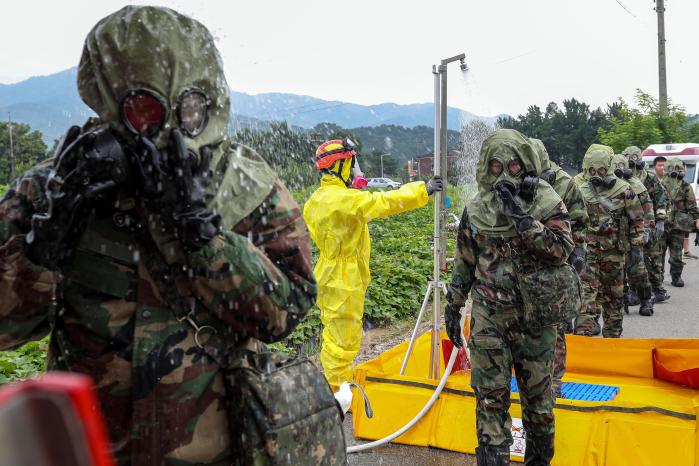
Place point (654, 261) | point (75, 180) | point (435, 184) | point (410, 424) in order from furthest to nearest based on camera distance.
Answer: point (654, 261)
point (435, 184)
point (410, 424)
point (75, 180)

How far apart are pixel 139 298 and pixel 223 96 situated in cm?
58

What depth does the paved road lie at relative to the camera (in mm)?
4961

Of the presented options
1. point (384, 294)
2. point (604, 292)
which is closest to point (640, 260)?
point (604, 292)

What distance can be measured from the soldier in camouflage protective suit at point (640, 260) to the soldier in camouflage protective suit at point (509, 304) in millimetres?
5384

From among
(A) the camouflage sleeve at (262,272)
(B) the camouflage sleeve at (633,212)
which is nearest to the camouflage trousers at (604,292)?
(B) the camouflage sleeve at (633,212)

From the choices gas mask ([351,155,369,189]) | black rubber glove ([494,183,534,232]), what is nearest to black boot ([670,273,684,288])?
gas mask ([351,155,369,189])

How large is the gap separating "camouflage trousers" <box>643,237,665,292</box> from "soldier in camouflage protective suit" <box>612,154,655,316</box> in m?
0.44

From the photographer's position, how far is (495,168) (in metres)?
4.23

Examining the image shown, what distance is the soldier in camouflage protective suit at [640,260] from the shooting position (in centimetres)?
916

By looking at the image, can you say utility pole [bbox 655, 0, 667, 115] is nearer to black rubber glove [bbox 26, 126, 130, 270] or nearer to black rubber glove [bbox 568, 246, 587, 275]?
black rubber glove [bbox 568, 246, 587, 275]

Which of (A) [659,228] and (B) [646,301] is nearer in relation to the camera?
(B) [646,301]

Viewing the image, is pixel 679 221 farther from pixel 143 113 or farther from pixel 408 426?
pixel 143 113

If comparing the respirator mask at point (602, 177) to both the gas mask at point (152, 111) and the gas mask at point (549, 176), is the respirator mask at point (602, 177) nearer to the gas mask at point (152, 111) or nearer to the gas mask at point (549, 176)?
the gas mask at point (549, 176)

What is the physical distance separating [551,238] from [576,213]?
78.0 inches
